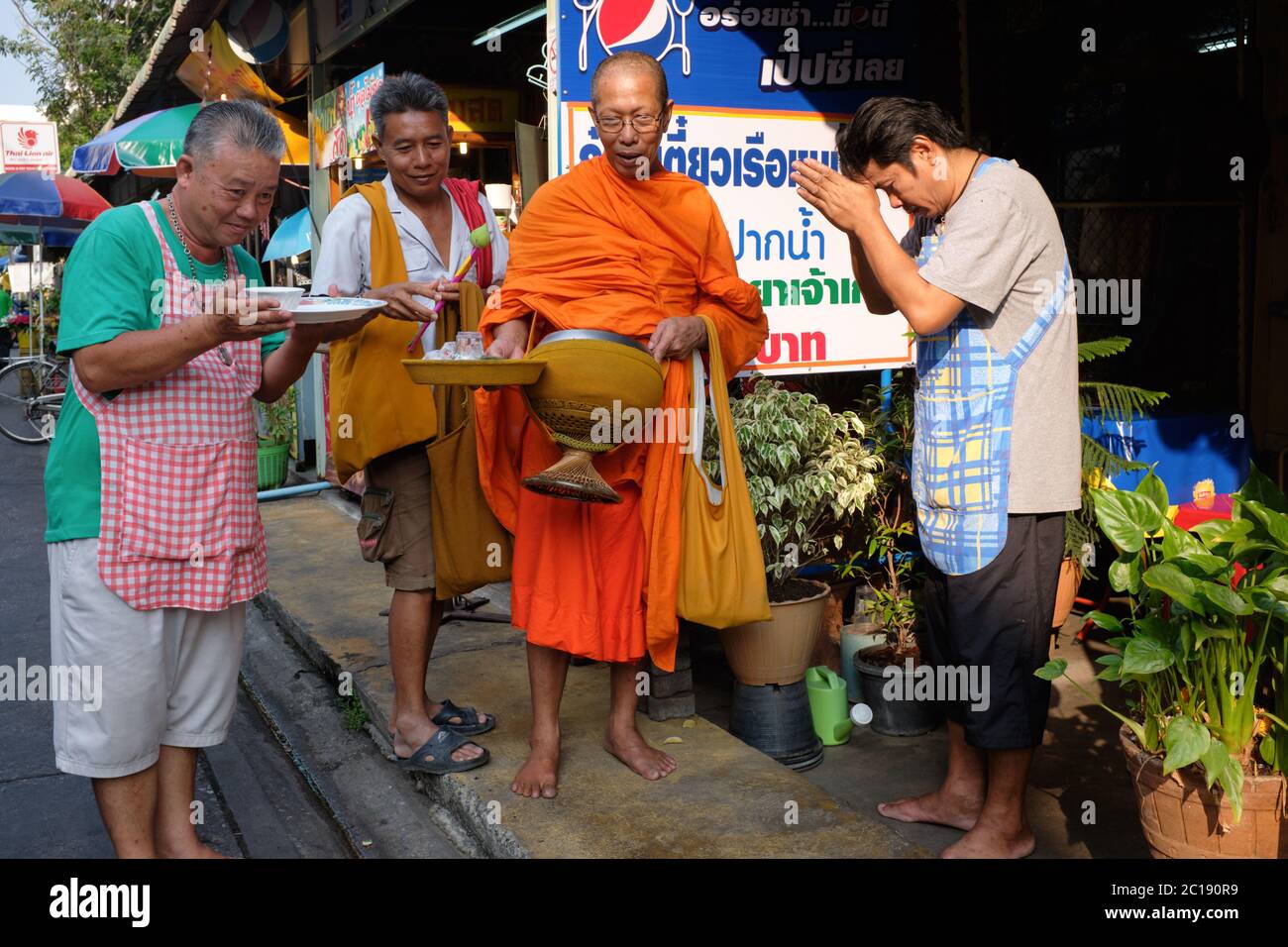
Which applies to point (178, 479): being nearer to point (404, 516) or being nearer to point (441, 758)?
point (404, 516)

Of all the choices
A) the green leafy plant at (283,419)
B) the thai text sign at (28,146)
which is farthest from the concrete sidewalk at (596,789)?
the thai text sign at (28,146)

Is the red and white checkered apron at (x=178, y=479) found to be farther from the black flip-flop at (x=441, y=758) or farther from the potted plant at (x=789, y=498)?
the potted plant at (x=789, y=498)

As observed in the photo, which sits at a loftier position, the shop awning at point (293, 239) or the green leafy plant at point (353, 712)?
the shop awning at point (293, 239)

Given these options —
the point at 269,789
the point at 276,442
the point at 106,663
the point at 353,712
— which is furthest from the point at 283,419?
the point at 106,663

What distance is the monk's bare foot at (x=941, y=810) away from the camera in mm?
3395

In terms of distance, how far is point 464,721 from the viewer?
12.5 ft

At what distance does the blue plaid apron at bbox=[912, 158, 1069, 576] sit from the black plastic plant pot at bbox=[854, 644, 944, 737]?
4.41 feet

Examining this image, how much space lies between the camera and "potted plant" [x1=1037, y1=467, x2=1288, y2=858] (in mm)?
2520

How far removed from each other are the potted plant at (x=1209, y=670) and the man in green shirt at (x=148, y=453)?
2.04 m

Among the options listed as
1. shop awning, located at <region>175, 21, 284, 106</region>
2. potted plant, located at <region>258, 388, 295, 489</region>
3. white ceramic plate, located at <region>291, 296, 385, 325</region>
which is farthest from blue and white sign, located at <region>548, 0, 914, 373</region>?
shop awning, located at <region>175, 21, 284, 106</region>

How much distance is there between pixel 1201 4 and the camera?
514 cm
